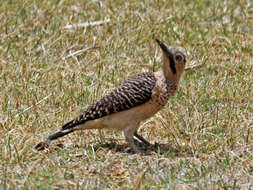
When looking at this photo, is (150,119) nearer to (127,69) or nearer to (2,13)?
(127,69)

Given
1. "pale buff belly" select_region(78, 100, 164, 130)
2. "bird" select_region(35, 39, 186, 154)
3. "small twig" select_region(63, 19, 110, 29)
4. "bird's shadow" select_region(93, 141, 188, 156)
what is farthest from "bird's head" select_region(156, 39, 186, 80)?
"small twig" select_region(63, 19, 110, 29)

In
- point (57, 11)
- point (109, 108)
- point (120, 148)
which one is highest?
point (57, 11)

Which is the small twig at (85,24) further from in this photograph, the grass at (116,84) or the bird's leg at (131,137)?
the bird's leg at (131,137)

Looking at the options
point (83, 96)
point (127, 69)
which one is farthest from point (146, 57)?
point (83, 96)

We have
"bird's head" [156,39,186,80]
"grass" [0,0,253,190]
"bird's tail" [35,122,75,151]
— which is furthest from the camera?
"bird's head" [156,39,186,80]

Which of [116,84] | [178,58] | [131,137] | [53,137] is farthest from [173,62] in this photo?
[116,84]

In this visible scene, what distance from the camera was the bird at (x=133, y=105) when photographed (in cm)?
587

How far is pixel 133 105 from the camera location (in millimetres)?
5875

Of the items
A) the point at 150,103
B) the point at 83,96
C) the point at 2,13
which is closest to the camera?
the point at 150,103

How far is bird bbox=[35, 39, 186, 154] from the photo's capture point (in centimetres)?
587

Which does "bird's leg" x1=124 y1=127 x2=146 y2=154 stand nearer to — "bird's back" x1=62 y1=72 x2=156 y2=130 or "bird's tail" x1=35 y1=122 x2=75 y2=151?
"bird's back" x1=62 y1=72 x2=156 y2=130

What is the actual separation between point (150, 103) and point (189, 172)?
849mm

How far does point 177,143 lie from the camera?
237 inches

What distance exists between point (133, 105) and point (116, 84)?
1582mm
